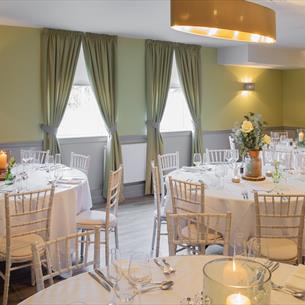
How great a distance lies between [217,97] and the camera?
28.6 ft

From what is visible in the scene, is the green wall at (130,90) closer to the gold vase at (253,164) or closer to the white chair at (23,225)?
the white chair at (23,225)

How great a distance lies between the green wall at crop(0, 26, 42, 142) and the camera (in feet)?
19.7

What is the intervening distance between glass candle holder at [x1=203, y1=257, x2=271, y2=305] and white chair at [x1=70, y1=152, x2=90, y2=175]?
365 centimetres

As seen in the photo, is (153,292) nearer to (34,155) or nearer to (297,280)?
(297,280)

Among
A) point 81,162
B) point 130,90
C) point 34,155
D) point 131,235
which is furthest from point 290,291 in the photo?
point 130,90

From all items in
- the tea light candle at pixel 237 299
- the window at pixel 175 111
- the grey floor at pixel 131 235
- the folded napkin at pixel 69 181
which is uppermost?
the window at pixel 175 111

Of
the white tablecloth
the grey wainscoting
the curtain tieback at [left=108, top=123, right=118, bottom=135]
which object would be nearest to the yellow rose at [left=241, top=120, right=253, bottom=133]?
the white tablecloth

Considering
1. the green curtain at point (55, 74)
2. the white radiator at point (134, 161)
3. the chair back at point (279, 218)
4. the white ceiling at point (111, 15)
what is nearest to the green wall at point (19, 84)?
the green curtain at point (55, 74)

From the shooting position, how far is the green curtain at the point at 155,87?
7.37 m

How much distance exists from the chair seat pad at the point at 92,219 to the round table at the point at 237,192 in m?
0.60

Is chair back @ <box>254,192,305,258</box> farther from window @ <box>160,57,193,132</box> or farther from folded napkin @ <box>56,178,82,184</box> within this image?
window @ <box>160,57,193,132</box>

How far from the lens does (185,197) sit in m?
3.84

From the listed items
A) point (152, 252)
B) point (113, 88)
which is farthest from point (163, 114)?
point (152, 252)

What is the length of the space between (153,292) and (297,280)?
2.15ft
